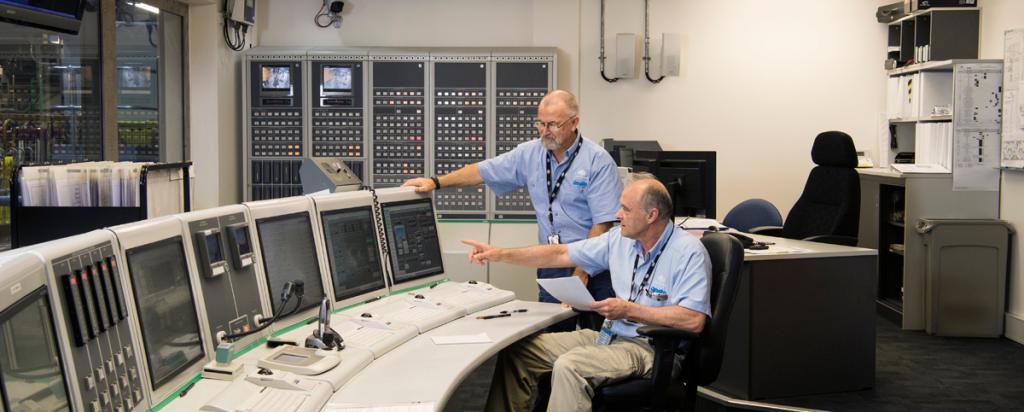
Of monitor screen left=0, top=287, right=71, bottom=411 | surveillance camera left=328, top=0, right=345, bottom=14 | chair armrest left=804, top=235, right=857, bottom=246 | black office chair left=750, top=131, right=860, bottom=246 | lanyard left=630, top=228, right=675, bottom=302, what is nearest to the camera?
monitor screen left=0, top=287, right=71, bottom=411

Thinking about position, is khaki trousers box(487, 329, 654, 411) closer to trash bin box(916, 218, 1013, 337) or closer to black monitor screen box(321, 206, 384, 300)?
black monitor screen box(321, 206, 384, 300)

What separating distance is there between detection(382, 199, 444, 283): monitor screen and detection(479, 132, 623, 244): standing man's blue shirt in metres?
0.48

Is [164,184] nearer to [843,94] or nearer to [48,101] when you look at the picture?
[48,101]

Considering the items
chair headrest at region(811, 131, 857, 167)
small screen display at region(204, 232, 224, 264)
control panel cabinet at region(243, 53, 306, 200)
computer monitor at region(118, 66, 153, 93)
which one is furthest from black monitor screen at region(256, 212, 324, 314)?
control panel cabinet at region(243, 53, 306, 200)

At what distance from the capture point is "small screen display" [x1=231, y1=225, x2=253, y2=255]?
8.50 ft

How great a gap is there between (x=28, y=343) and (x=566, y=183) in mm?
2511

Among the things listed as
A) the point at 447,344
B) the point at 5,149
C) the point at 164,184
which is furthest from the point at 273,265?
the point at 5,149

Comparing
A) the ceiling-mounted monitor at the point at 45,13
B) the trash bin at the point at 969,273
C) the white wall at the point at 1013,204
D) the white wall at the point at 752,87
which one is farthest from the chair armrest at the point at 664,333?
the white wall at the point at 752,87

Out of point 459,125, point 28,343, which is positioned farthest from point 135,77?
point 28,343

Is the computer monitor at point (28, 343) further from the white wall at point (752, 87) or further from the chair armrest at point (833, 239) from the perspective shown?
the white wall at point (752, 87)

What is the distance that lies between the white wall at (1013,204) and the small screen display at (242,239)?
4.94 m

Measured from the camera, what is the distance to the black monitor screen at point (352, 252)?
3.16m

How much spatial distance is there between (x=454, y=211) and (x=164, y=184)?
12.1 feet

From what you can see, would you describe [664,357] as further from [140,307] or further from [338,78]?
[338,78]
